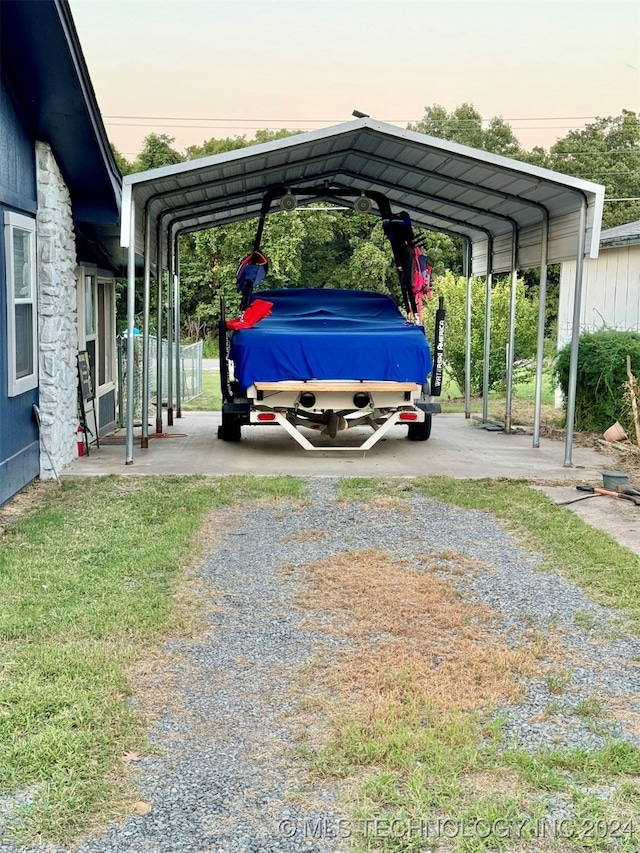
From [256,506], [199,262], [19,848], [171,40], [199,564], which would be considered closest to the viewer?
[19,848]

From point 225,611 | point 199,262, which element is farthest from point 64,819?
point 199,262

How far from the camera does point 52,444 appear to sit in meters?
8.93

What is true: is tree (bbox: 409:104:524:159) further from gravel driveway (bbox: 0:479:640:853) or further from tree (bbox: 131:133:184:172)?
gravel driveway (bbox: 0:479:640:853)

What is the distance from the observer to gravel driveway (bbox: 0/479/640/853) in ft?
9.87

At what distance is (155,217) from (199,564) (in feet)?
24.3

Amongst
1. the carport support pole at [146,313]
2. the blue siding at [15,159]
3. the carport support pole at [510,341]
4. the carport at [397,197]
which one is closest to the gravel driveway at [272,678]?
the blue siding at [15,159]

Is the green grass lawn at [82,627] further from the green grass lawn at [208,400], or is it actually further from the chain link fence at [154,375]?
the green grass lawn at [208,400]

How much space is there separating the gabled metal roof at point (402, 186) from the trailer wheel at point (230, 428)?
90.1 inches

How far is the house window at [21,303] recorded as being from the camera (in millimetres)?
7582

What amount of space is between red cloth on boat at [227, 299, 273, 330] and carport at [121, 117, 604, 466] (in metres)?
1.12

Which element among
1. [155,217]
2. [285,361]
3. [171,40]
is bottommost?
[285,361]

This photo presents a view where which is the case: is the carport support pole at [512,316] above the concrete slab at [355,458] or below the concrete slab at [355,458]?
above

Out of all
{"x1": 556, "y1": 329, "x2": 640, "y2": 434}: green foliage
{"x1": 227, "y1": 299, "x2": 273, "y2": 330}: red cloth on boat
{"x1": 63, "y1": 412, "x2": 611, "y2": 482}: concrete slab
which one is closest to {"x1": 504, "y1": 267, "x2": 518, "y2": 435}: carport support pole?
{"x1": 63, "y1": 412, "x2": 611, "y2": 482}: concrete slab

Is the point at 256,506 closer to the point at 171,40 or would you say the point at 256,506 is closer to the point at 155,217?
the point at 155,217
